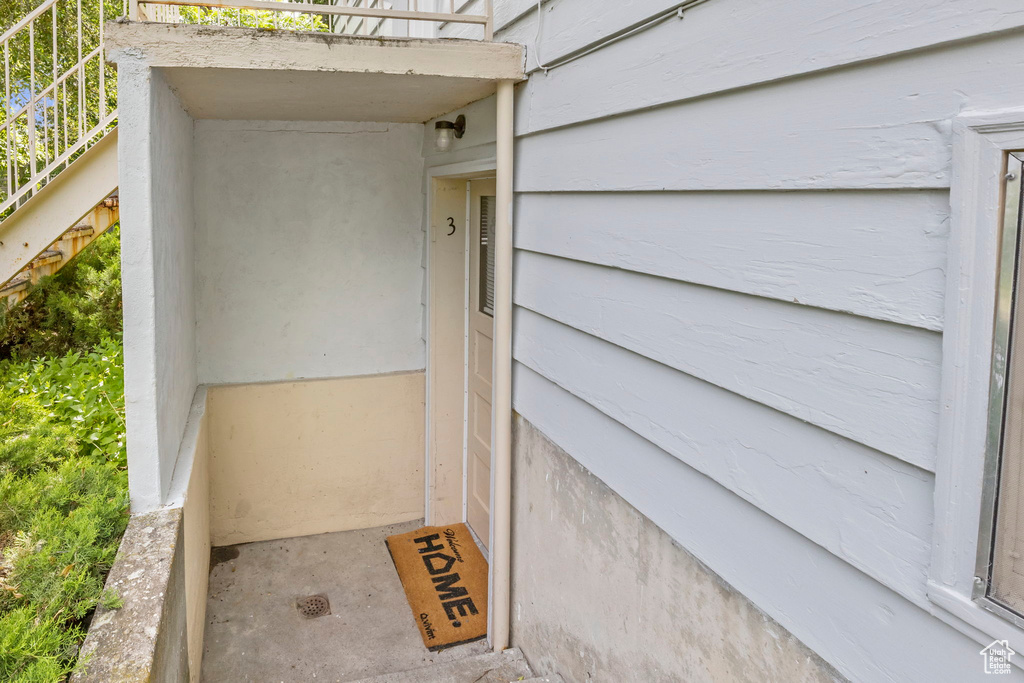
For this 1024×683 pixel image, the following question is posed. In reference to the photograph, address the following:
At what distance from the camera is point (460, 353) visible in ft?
17.2

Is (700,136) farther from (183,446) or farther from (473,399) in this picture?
(473,399)

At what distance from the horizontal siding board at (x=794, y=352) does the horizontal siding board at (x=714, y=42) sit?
0.50 meters

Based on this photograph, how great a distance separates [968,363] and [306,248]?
4280mm

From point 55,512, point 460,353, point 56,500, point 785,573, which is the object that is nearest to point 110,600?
point 55,512

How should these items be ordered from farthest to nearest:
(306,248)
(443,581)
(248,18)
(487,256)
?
(248,18)
(306,248)
(487,256)
(443,581)

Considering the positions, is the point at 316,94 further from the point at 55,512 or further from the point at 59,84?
the point at 59,84

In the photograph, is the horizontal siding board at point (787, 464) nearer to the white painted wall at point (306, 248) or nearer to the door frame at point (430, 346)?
the door frame at point (430, 346)

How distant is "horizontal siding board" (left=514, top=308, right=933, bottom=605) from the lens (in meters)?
1.49

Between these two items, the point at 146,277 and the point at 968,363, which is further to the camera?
the point at 146,277

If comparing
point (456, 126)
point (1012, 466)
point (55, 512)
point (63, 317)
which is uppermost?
point (456, 126)

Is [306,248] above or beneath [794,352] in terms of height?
above

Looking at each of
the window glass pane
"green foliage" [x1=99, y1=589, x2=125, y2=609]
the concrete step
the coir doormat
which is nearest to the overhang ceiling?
"green foliage" [x1=99, y1=589, x2=125, y2=609]

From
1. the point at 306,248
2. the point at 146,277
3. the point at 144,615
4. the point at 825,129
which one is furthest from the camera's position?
the point at 306,248

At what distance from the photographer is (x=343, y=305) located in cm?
518
